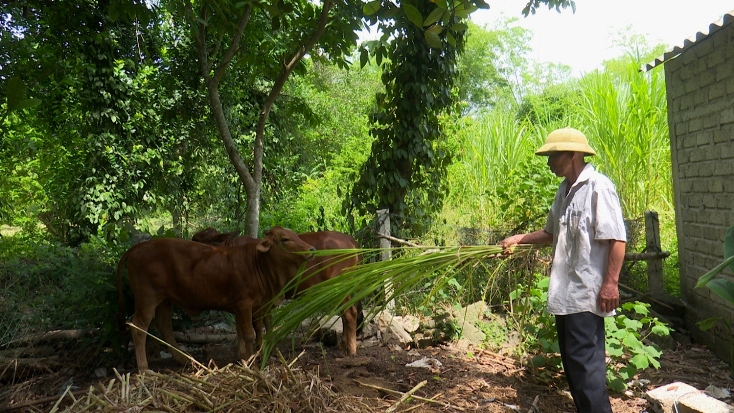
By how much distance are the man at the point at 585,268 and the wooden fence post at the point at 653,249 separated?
3.26 meters

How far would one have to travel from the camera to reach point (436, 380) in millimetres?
4465

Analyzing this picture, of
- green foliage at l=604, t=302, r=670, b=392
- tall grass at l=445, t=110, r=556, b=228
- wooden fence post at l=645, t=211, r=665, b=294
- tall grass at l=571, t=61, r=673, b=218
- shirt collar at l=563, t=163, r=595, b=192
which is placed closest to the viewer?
shirt collar at l=563, t=163, r=595, b=192

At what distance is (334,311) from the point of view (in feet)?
10.8

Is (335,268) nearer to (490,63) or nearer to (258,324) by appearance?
(258,324)

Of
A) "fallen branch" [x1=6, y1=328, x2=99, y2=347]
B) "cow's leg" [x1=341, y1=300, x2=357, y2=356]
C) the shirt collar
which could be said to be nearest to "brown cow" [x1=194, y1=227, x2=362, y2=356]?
"cow's leg" [x1=341, y1=300, x2=357, y2=356]

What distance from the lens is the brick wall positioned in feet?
17.5

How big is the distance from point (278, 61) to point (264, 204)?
17.0 ft

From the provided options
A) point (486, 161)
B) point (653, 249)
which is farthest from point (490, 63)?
point (653, 249)

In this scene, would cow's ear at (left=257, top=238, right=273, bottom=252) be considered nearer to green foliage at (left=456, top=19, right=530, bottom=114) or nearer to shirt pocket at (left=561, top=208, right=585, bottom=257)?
shirt pocket at (left=561, top=208, right=585, bottom=257)

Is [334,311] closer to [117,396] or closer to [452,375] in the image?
[117,396]

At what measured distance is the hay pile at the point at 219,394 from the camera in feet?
9.60

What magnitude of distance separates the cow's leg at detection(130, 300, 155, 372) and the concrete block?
11.0 ft

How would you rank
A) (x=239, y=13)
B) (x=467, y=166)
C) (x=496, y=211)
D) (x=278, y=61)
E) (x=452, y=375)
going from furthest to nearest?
(x=467, y=166) < (x=496, y=211) < (x=278, y=61) < (x=239, y=13) < (x=452, y=375)

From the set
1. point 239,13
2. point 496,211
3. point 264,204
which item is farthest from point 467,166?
point 239,13
